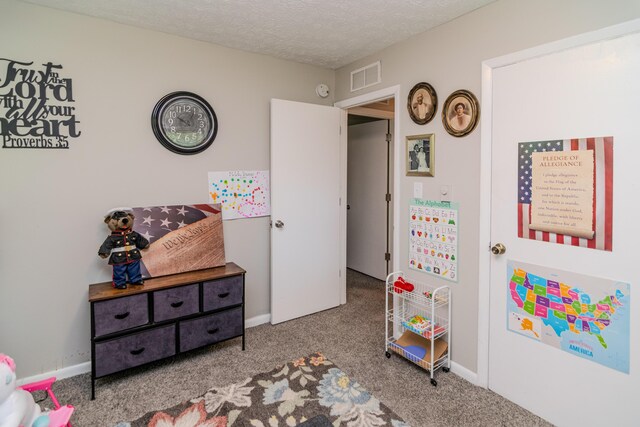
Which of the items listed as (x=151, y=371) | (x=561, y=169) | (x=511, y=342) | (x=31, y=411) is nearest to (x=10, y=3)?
(x=31, y=411)

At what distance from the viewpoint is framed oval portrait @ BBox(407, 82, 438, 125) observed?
8.03 ft

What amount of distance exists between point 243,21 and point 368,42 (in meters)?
0.99

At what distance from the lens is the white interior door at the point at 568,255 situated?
5.33ft

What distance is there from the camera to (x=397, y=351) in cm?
255

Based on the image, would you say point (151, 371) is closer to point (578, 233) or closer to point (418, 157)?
point (418, 157)

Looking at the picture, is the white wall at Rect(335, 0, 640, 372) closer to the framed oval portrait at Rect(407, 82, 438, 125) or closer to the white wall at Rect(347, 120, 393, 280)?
the framed oval portrait at Rect(407, 82, 438, 125)

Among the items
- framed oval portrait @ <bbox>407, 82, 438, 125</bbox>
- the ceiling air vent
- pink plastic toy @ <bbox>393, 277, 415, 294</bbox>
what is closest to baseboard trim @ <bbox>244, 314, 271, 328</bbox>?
pink plastic toy @ <bbox>393, 277, 415, 294</bbox>

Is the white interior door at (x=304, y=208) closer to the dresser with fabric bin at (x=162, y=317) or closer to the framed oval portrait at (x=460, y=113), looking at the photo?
the dresser with fabric bin at (x=162, y=317)

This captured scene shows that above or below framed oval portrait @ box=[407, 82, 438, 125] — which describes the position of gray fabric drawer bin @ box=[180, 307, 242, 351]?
below

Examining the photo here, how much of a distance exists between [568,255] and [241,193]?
237 centimetres

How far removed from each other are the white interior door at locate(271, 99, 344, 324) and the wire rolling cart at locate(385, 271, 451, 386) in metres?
0.91

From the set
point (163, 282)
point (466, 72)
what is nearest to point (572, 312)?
point (466, 72)

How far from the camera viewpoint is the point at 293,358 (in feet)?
8.48

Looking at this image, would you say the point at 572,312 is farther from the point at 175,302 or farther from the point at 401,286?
the point at 175,302
